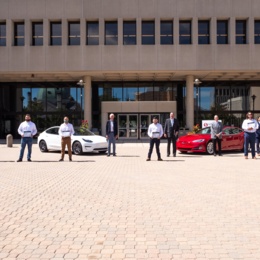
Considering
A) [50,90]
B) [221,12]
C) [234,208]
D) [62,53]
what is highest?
[221,12]

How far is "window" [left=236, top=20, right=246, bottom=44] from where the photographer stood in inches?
1136

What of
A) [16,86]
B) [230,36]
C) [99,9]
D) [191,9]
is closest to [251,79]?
[230,36]

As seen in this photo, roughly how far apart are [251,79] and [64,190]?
99.2 feet

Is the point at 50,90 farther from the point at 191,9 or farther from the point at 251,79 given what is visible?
the point at 251,79

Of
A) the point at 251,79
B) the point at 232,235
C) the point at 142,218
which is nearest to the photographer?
the point at 232,235

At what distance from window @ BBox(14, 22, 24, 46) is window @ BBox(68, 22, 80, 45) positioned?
159 inches

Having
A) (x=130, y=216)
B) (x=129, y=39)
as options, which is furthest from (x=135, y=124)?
(x=130, y=216)

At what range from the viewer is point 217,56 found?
92.4 ft

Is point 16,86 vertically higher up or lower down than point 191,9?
lower down

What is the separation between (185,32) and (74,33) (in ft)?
30.4

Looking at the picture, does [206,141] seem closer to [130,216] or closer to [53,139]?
[53,139]

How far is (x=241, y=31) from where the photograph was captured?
2886cm

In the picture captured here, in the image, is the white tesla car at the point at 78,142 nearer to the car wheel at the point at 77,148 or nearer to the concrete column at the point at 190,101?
the car wheel at the point at 77,148

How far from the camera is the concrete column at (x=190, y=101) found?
101 feet
